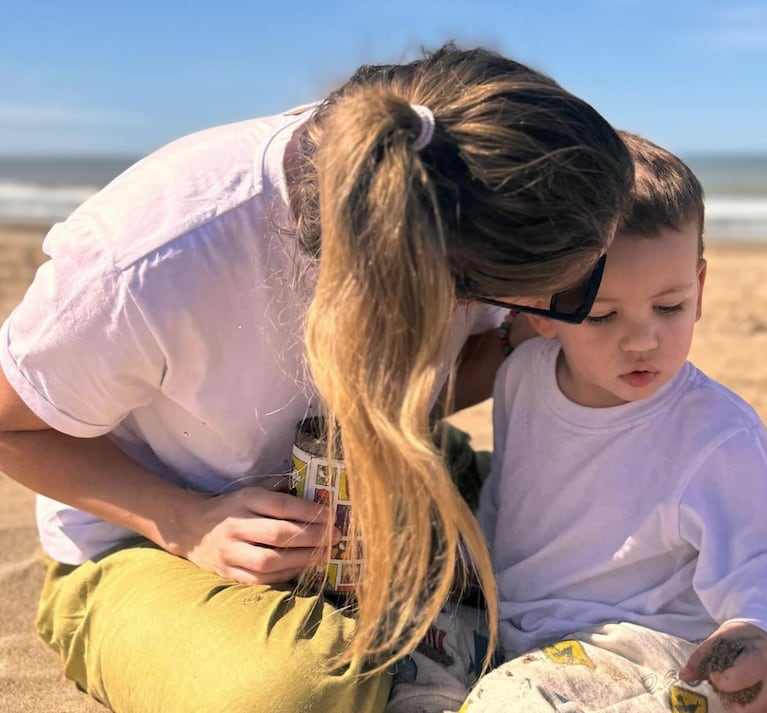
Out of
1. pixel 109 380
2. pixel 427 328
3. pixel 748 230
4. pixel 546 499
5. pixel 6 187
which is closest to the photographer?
pixel 427 328

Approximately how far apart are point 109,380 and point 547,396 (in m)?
0.86

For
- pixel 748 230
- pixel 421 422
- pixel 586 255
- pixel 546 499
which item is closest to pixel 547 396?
pixel 546 499

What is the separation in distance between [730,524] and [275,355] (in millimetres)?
831

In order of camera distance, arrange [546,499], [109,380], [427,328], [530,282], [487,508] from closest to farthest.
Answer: [427,328] < [530,282] < [109,380] < [546,499] < [487,508]

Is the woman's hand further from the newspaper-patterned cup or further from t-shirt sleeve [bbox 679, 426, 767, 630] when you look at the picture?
t-shirt sleeve [bbox 679, 426, 767, 630]

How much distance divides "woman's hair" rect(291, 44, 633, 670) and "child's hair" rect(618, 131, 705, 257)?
0.85 feet

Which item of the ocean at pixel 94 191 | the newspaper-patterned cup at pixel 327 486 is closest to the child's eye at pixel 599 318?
the newspaper-patterned cup at pixel 327 486

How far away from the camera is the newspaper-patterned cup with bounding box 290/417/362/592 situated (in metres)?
1.56

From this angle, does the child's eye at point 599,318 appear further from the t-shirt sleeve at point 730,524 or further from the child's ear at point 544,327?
the t-shirt sleeve at point 730,524

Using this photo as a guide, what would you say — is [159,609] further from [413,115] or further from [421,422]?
[413,115]

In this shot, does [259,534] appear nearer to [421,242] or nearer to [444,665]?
[444,665]

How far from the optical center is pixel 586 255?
1374 mm

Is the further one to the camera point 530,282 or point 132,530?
point 132,530

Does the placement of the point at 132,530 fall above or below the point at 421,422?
below
